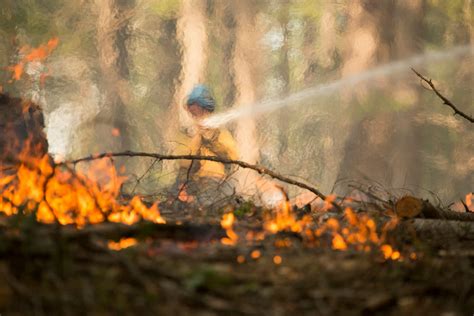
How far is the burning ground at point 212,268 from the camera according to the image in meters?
2.81

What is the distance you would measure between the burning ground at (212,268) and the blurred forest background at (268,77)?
15.2 metres

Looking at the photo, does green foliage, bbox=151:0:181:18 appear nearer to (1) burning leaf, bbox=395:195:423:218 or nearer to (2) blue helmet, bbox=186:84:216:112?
(2) blue helmet, bbox=186:84:216:112

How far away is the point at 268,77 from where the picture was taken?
982 inches

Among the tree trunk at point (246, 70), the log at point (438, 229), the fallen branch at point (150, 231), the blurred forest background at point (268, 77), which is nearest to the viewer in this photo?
the fallen branch at point (150, 231)

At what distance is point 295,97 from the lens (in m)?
25.1

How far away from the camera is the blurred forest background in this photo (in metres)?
20.4

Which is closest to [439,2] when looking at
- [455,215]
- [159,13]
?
[159,13]

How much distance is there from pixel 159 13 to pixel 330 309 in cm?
2079

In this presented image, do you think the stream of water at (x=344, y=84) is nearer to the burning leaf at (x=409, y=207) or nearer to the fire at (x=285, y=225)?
the burning leaf at (x=409, y=207)

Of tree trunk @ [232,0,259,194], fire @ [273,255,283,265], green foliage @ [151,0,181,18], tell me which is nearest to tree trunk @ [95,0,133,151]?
green foliage @ [151,0,181,18]

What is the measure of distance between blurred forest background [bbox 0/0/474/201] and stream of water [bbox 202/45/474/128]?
0.23 m

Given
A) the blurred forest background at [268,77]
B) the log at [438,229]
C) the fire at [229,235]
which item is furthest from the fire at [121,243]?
the blurred forest background at [268,77]

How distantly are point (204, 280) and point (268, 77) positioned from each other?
2227 cm

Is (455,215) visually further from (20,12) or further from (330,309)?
(20,12)
